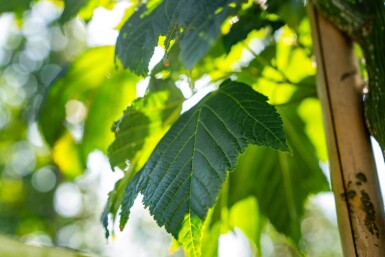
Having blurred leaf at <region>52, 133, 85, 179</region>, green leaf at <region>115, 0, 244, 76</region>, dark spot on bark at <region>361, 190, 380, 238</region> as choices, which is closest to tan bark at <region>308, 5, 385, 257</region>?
dark spot on bark at <region>361, 190, 380, 238</region>

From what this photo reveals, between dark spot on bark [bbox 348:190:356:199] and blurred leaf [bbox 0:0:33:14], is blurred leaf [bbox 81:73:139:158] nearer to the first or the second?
blurred leaf [bbox 0:0:33:14]

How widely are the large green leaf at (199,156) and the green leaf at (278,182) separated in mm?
223

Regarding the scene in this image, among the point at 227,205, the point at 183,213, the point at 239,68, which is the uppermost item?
the point at 239,68

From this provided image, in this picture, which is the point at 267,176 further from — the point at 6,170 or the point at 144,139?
the point at 6,170

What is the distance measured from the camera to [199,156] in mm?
556

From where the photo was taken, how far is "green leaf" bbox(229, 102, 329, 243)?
0.80m

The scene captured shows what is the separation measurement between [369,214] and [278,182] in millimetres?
279

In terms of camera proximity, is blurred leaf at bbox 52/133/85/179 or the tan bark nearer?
the tan bark

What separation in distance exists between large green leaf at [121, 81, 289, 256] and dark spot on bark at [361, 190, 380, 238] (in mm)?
93

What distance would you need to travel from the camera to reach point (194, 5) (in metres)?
0.49

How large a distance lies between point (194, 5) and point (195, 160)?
0.14 m

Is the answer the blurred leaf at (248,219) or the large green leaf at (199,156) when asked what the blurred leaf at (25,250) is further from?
the blurred leaf at (248,219)

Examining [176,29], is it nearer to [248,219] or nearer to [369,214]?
[369,214]

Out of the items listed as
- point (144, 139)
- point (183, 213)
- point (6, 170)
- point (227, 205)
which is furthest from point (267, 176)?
point (6, 170)
